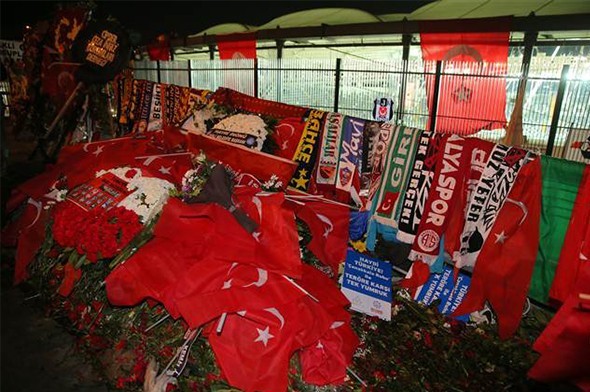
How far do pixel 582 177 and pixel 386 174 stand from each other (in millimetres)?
1316

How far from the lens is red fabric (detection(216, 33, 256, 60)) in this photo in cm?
1050

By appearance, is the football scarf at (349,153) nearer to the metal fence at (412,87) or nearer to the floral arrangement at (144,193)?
the floral arrangement at (144,193)

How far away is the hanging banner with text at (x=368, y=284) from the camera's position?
3209mm

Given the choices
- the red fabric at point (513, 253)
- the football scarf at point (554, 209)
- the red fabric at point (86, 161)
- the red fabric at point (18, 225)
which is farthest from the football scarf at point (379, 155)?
the red fabric at point (18, 225)

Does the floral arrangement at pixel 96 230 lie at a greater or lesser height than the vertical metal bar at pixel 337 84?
lesser

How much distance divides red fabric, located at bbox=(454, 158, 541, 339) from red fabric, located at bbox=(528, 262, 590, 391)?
1.21 feet

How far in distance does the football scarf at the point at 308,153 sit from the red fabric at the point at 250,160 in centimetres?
11

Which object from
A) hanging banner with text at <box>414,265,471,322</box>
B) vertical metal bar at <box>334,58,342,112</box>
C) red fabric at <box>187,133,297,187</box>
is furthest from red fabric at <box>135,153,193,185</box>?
vertical metal bar at <box>334,58,342,112</box>

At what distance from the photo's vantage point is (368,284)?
3.29 meters

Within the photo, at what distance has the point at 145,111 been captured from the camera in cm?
604

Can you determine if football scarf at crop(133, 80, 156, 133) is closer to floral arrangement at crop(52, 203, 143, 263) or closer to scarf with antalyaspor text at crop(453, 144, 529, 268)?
floral arrangement at crop(52, 203, 143, 263)

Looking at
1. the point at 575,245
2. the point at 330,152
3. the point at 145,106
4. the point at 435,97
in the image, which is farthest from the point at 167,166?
the point at 435,97

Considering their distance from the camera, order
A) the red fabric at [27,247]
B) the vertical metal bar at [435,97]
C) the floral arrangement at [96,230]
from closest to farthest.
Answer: the floral arrangement at [96,230], the red fabric at [27,247], the vertical metal bar at [435,97]

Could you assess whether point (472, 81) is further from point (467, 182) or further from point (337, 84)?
point (467, 182)
